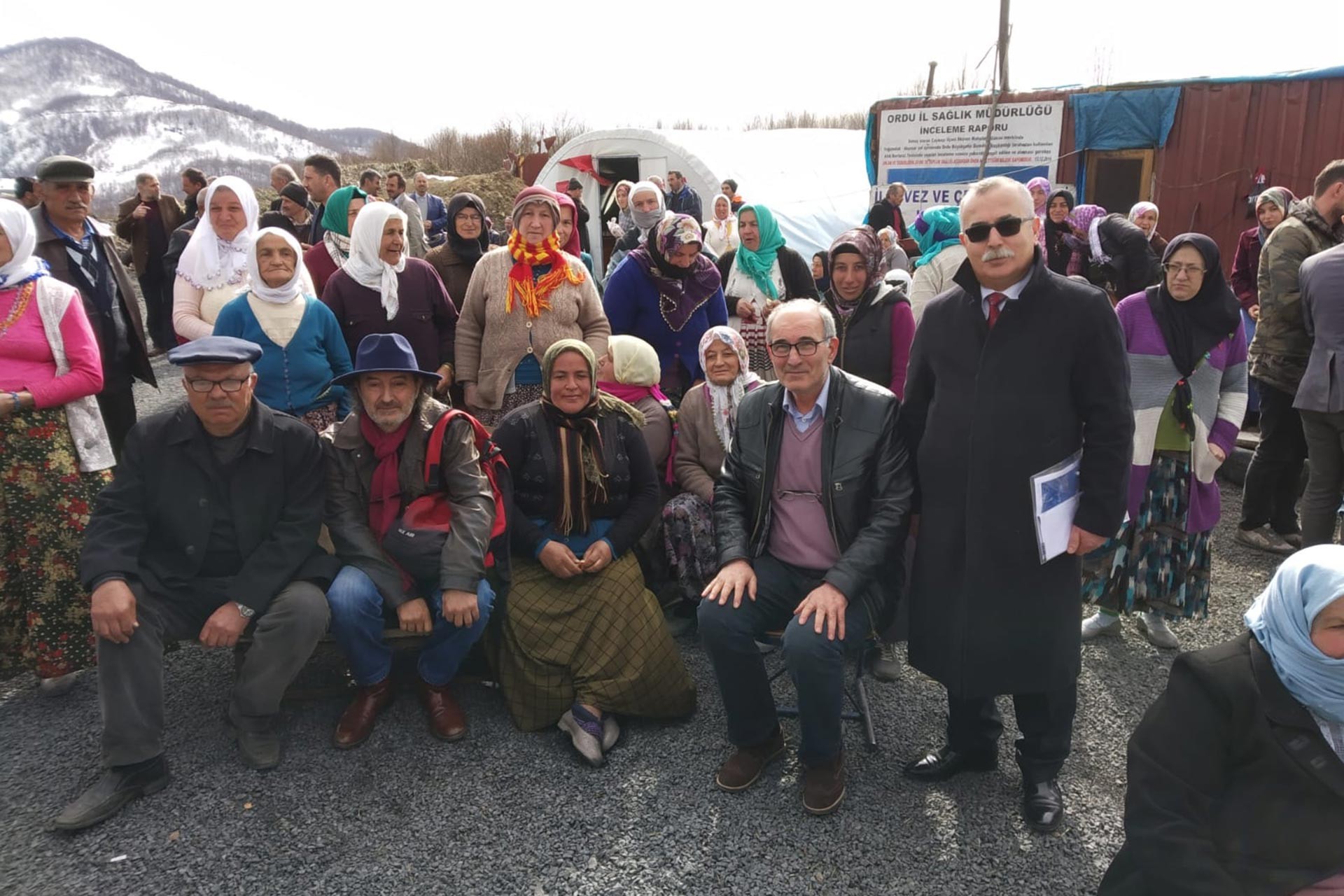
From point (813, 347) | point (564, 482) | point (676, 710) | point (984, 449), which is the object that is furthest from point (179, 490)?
point (984, 449)

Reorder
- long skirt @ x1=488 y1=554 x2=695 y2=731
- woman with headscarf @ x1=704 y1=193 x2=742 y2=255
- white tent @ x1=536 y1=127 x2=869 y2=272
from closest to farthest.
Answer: long skirt @ x1=488 y1=554 x2=695 y2=731 < woman with headscarf @ x1=704 y1=193 x2=742 y2=255 < white tent @ x1=536 y1=127 x2=869 y2=272

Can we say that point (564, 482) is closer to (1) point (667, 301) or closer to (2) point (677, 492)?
(2) point (677, 492)

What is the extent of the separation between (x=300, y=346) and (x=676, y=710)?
7.04ft

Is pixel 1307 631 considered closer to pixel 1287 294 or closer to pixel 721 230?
pixel 1287 294

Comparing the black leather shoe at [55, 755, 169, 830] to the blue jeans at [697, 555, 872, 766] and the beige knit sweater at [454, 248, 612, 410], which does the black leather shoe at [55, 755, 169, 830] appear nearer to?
the blue jeans at [697, 555, 872, 766]

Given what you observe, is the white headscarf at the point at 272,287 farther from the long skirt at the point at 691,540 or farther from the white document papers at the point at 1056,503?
the white document papers at the point at 1056,503

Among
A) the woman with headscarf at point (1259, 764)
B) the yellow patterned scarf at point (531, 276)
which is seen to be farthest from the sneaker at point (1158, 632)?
the yellow patterned scarf at point (531, 276)

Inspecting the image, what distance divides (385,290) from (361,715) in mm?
1994

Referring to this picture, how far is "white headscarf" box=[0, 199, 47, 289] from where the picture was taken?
9.90 feet

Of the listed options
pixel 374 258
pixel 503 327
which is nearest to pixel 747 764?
pixel 503 327

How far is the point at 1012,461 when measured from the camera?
225 centimetres

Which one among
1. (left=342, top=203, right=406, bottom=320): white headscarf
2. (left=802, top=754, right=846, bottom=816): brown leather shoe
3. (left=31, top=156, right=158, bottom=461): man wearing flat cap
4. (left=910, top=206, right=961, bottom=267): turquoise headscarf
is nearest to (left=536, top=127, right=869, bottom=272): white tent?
(left=910, top=206, right=961, bottom=267): turquoise headscarf

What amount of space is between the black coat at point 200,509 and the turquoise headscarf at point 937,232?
3.25m

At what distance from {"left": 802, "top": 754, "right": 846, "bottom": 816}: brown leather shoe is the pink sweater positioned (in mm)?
2968
